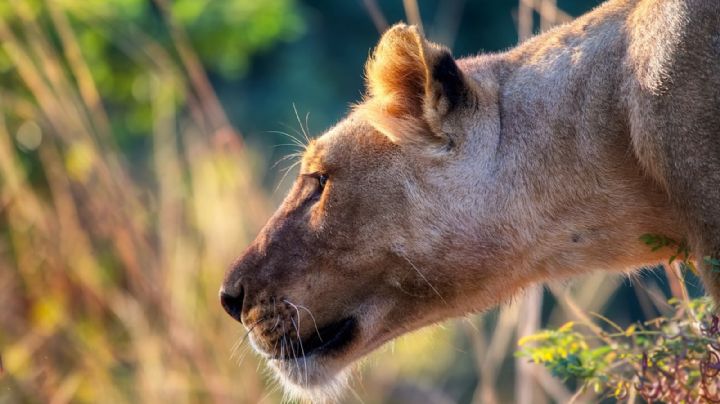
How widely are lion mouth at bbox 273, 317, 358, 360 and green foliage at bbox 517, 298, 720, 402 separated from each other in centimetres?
54

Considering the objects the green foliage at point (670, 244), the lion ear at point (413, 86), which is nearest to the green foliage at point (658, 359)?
the green foliage at point (670, 244)

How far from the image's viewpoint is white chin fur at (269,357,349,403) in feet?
12.2

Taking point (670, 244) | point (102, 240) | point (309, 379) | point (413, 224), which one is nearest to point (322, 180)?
point (413, 224)

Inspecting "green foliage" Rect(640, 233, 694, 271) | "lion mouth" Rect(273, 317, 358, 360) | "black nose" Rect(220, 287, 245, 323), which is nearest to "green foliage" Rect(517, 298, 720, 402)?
"green foliage" Rect(640, 233, 694, 271)

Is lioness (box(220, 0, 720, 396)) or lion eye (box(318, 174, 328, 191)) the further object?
lion eye (box(318, 174, 328, 191))

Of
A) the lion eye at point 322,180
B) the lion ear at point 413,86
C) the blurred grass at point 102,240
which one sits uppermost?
the lion ear at point 413,86

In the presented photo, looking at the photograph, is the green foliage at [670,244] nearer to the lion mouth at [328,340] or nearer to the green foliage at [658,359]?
the green foliage at [658,359]

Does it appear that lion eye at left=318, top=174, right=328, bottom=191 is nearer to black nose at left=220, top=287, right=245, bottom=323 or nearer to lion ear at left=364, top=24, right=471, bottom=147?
lion ear at left=364, top=24, right=471, bottom=147

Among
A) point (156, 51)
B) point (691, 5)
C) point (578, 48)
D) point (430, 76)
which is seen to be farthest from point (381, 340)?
point (156, 51)

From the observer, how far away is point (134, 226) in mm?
6992

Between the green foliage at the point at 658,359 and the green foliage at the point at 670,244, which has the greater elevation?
the green foliage at the point at 670,244

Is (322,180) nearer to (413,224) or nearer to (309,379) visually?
(413,224)

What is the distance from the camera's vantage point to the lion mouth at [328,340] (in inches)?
144

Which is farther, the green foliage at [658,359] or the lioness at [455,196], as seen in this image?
the lioness at [455,196]
